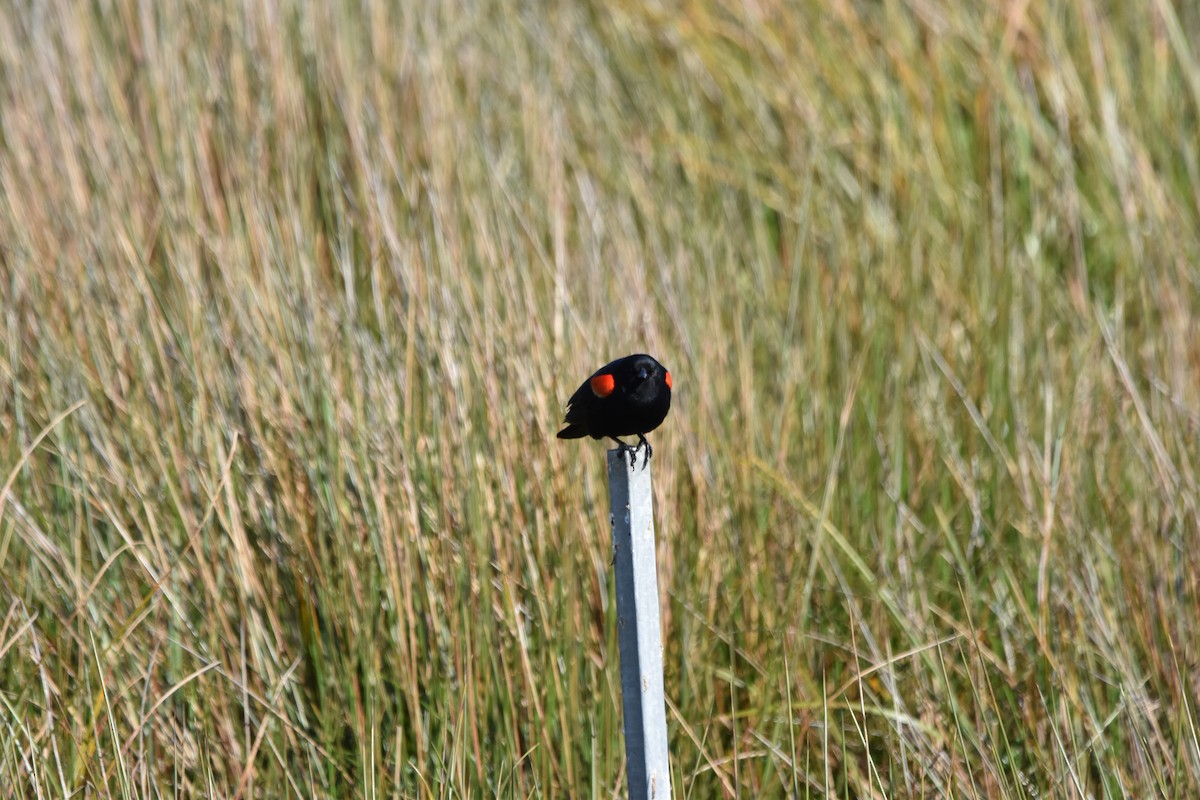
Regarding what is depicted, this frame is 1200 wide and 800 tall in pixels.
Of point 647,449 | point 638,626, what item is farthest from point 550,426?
point 638,626

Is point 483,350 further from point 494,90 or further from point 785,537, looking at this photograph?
point 494,90

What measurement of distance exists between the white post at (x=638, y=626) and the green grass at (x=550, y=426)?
0.96 feet

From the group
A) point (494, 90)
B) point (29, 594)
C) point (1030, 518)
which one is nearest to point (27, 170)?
point (29, 594)

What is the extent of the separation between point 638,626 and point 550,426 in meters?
0.93

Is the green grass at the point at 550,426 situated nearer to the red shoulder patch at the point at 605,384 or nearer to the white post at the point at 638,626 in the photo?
the white post at the point at 638,626

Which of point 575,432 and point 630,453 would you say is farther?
point 575,432

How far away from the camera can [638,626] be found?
146 centimetres

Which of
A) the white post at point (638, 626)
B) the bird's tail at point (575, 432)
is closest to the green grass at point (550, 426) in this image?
the white post at point (638, 626)

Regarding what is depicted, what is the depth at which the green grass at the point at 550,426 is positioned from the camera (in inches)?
81.6

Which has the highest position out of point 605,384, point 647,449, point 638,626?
point 605,384

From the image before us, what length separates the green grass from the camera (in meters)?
2.07

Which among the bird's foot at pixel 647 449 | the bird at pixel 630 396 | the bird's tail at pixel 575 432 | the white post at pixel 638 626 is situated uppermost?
the bird at pixel 630 396

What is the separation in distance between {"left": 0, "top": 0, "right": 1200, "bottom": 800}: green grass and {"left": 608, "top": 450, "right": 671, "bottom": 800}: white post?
0.29 meters

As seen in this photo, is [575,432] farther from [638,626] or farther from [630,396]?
[638,626]
